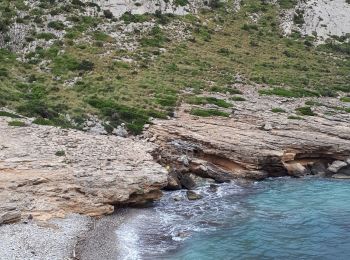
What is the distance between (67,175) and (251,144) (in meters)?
14.7

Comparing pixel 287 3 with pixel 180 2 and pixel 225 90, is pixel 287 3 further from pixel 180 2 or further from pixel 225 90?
pixel 225 90

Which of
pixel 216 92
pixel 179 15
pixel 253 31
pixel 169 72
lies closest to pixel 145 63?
pixel 169 72

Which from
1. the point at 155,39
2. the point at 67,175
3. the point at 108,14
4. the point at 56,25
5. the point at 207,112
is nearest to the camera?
the point at 67,175

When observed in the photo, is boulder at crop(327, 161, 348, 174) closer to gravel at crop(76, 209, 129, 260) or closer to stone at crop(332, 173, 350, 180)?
stone at crop(332, 173, 350, 180)

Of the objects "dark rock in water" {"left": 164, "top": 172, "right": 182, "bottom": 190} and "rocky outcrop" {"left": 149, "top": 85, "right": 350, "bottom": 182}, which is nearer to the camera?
"dark rock in water" {"left": 164, "top": 172, "right": 182, "bottom": 190}

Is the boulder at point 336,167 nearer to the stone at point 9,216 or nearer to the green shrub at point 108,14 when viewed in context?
the stone at point 9,216

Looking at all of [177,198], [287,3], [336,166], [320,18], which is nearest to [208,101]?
[336,166]

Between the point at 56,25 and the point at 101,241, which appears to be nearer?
the point at 101,241

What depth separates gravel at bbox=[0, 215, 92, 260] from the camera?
60.8 ft

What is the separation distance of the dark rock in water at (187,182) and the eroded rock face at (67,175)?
2.85m

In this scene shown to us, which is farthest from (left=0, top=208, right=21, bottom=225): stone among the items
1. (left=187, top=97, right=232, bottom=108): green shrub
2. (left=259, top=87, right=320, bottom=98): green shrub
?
Answer: (left=259, top=87, right=320, bottom=98): green shrub

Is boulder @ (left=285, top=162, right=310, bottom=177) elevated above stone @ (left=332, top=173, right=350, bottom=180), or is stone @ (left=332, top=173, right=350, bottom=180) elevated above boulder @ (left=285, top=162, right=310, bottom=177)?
stone @ (left=332, top=173, right=350, bottom=180)

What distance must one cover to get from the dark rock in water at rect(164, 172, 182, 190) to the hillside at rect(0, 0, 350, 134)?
6.36 m

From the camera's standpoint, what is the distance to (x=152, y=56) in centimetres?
5775
